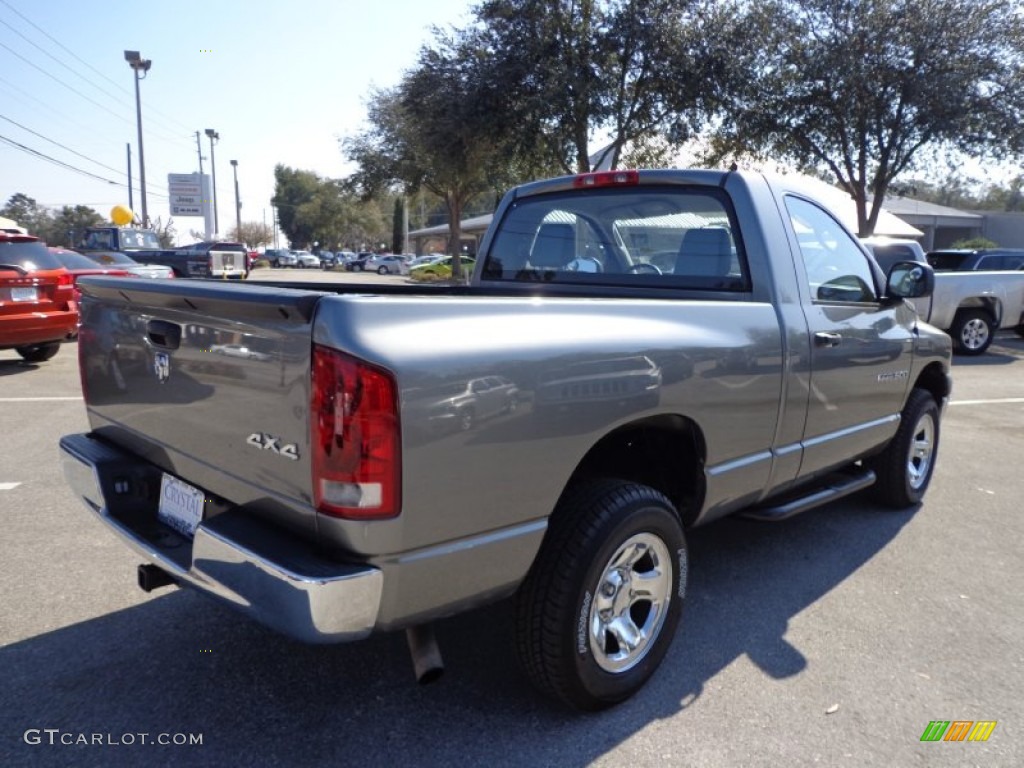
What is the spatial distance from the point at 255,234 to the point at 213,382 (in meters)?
102

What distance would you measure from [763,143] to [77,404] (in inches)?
660

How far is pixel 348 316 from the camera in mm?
1962

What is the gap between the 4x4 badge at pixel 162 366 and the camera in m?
2.54

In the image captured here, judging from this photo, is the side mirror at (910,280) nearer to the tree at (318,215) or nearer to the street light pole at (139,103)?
the street light pole at (139,103)

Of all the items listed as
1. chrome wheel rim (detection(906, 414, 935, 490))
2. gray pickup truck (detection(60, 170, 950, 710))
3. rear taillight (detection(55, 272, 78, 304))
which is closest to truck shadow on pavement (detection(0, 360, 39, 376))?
rear taillight (detection(55, 272, 78, 304))

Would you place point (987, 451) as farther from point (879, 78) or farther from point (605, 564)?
point (879, 78)

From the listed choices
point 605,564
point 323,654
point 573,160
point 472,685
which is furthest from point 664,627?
point 573,160

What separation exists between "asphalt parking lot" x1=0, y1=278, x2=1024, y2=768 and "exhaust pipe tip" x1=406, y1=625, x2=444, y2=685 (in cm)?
33

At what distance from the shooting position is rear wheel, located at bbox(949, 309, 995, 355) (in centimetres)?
1320

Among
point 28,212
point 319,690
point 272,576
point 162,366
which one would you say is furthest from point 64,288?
point 28,212

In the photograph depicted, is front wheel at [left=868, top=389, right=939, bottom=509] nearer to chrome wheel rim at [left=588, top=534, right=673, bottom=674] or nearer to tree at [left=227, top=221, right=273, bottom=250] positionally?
chrome wheel rim at [left=588, top=534, right=673, bottom=674]

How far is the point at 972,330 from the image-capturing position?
13305 millimetres

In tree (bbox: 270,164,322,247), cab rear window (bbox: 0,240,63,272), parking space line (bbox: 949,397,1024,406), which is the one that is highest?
tree (bbox: 270,164,322,247)

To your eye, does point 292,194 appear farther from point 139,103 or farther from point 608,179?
point 608,179
